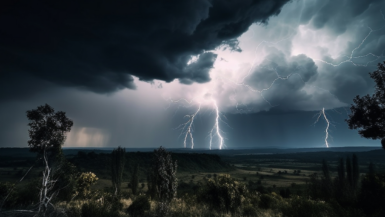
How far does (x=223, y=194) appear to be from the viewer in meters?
14.6

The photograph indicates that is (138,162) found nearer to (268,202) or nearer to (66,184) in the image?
(66,184)

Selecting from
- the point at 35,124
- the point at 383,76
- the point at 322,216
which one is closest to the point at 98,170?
the point at 35,124

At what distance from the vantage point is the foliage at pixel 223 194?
47.0ft

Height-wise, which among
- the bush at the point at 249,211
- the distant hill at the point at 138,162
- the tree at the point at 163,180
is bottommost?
the distant hill at the point at 138,162

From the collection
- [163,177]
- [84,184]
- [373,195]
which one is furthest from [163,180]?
[373,195]

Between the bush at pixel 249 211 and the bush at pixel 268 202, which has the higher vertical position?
the bush at pixel 249 211

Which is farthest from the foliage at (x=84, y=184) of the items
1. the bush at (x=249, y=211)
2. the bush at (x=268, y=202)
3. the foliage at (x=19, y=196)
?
the bush at (x=268, y=202)

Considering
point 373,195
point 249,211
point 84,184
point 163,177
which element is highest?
point 163,177

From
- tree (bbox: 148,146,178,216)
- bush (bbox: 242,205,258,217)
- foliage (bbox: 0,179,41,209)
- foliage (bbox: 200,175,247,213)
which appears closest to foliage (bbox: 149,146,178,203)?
tree (bbox: 148,146,178,216)

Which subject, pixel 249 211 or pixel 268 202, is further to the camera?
pixel 268 202

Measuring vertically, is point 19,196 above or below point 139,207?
below

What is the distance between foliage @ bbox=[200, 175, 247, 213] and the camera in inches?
564

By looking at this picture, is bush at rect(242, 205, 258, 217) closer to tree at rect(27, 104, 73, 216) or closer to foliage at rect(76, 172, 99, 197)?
tree at rect(27, 104, 73, 216)

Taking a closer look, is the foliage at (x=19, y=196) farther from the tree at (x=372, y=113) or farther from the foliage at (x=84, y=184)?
the tree at (x=372, y=113)
